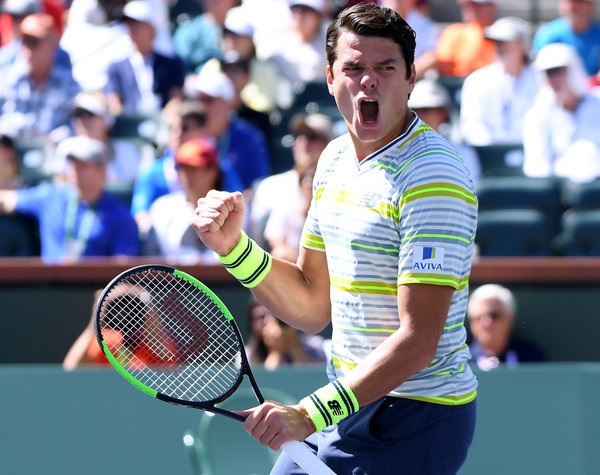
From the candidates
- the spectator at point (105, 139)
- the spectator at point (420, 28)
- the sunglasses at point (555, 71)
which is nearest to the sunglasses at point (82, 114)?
the spectator at point (105, 139)

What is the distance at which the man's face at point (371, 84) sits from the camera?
2867mm

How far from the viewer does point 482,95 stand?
24.7 ft

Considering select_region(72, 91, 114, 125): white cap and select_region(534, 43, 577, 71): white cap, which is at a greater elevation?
select_region(534, 43, 577, 71): white cap

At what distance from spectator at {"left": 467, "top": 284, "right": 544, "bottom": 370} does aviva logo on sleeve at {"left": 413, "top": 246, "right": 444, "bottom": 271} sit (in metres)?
3.02

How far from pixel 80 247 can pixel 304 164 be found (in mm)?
1256

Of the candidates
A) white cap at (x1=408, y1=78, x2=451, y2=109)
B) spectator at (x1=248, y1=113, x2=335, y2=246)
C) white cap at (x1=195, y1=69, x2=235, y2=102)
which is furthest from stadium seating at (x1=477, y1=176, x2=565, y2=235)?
white cap at (x1=195, y1=69, x2=235, y2=102)

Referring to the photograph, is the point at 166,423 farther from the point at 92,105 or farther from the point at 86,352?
the point at 92,105

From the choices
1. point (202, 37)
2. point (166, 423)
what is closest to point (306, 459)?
point (166, 423)

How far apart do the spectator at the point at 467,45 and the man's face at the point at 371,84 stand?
5.46 metres

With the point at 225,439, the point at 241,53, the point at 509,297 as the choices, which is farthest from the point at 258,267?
the point at 241,53

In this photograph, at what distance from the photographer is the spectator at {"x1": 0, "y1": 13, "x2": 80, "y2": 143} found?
8094 mm

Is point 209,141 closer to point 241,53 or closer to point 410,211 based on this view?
point 241,53

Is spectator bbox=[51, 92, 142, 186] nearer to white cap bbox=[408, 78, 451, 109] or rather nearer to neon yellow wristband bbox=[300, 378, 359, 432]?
white cap bbox=[408, 78, 451, 109]

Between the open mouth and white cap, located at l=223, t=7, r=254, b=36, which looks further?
white cap, located at l=223, t=7, r=254, b=36
